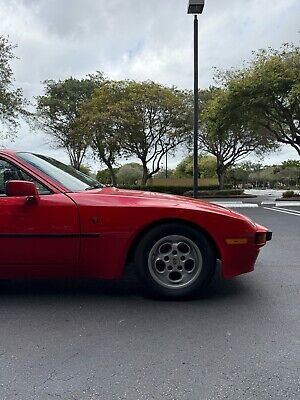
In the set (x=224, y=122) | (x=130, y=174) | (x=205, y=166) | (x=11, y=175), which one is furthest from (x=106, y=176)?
(x=11, y=175)

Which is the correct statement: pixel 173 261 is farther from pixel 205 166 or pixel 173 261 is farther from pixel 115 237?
pixel 205 166

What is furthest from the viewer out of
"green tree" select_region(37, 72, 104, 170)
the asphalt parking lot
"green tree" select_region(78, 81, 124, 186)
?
"green tree" select_region(37, 72, 104, 170)

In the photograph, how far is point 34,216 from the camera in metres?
3.45

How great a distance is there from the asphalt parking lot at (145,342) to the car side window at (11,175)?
1.11 metres

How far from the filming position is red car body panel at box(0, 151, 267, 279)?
345 cm

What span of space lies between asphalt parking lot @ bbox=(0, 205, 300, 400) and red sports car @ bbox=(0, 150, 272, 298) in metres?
0.30

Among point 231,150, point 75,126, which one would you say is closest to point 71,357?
point 75,126

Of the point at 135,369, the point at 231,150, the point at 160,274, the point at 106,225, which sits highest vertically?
the point at 231,150

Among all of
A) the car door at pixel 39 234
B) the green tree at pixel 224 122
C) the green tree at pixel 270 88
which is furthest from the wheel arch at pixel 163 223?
the green tree at pixel 224 122

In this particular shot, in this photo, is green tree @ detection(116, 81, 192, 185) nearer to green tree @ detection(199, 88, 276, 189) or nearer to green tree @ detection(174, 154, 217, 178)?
green tree @ detection(199, 88, 276, 189)

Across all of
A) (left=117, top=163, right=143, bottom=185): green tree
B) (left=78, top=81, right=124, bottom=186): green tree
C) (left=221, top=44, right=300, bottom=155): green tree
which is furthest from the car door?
(left=117, top=163, right=143, bottom=185): green tree

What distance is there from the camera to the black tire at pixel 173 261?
354 centimetres

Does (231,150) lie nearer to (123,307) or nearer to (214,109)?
(214,109)

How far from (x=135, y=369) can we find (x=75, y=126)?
26757mm
